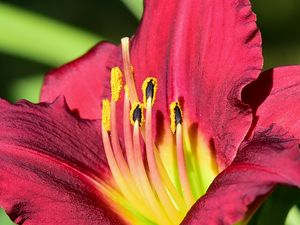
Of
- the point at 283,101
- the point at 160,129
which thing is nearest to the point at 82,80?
the point at 160,129

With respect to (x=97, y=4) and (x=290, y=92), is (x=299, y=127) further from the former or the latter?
(x=97, y=4)

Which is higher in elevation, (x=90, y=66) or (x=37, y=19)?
(x=37, y=19)

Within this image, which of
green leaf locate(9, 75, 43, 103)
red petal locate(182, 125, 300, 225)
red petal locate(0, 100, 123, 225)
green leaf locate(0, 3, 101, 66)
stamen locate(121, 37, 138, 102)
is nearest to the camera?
red petal locate(182, 125, 300, 225)

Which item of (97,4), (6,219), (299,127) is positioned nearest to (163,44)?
(299,127)

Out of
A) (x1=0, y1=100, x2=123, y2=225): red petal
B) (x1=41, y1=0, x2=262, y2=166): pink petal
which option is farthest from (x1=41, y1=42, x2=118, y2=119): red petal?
(x1=0, y1=100, x2=123, y2=225): red petal

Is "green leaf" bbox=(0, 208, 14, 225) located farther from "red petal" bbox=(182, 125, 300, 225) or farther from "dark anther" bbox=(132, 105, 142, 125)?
"red petal" bbox=(182, 125, 300, 225)

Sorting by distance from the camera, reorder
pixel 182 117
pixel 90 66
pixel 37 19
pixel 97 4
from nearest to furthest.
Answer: pixel 182 117, pixel 90 66, pixel 37 19, pixel 97 4
